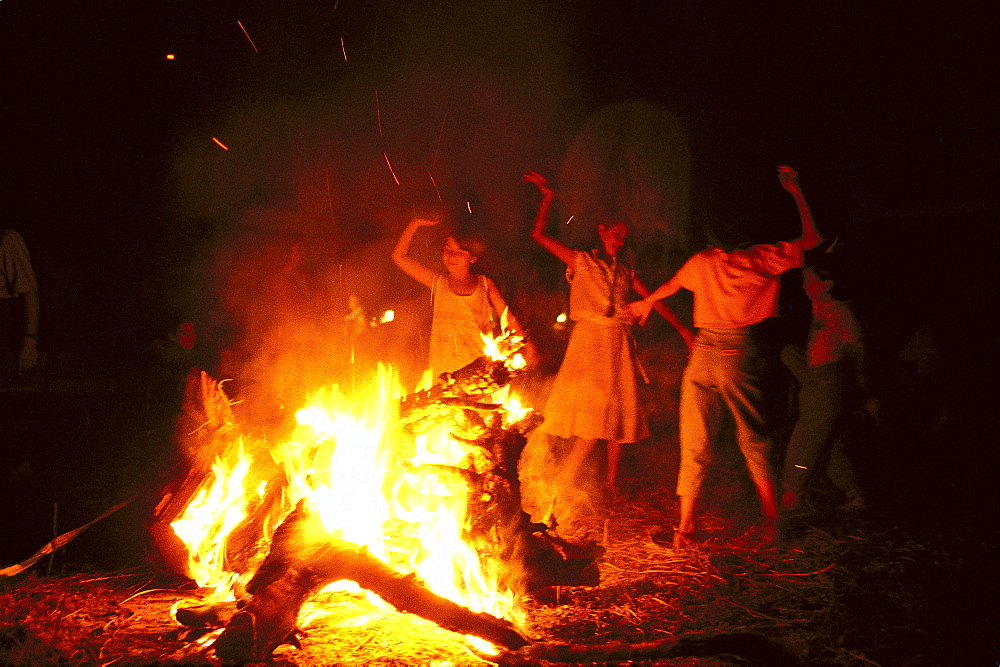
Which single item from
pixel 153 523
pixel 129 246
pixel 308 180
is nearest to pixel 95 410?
pixel 129 246

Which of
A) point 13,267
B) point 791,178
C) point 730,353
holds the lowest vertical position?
point 730,353

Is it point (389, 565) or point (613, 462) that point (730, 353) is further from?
point (389, 565)

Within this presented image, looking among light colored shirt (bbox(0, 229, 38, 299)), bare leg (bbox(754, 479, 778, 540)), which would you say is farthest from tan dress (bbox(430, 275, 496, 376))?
light colored shirt (bbox(0, 229, 38, 299))

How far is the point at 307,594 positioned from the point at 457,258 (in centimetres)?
293

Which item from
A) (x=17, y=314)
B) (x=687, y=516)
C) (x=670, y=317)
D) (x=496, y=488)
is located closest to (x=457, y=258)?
(x=670, y=317)

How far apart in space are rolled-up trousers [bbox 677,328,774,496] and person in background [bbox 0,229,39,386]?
5.41 metres

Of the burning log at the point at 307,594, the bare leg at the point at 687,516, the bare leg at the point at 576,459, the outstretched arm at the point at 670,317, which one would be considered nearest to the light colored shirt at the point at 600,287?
the outstretched arm at the point at 670,317

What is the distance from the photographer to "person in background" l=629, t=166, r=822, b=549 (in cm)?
450

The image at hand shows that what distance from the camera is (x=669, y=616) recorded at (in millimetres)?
3678

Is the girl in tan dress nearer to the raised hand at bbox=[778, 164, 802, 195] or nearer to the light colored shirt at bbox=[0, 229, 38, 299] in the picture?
the raised hand at bbox=[778, 164, 802, 195]

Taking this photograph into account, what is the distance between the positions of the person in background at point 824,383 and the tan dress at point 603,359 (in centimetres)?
134

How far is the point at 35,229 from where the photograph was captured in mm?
7582

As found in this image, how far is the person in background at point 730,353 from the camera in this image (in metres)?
4.50

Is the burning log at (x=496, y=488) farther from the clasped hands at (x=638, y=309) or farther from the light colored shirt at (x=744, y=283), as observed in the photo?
the light colored shirt at (x=744, y=283)
